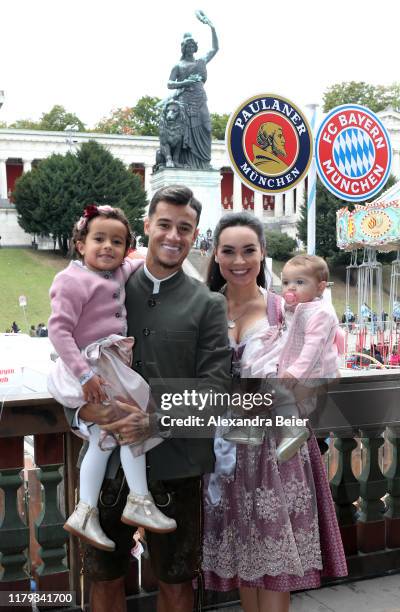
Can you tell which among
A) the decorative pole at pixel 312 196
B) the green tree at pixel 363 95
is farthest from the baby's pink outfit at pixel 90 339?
the green tree at pixel 363 95

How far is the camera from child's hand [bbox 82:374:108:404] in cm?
264

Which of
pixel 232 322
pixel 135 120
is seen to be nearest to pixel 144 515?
pixel 232 322

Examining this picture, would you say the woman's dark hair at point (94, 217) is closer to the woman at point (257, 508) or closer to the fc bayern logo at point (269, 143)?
the woman at point (257, 508)

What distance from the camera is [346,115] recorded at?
25.5 ft

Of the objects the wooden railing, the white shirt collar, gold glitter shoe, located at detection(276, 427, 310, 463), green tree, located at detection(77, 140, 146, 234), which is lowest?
the wooden railing

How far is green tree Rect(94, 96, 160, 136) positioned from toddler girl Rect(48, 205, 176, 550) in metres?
71.9

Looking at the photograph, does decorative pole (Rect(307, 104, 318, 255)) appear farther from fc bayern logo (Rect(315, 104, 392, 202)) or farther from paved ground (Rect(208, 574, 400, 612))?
paved ground (Rect(208, 574, 400, 612))

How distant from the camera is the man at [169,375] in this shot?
2732 millimetres

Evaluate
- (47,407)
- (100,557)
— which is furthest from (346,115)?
(100,557)

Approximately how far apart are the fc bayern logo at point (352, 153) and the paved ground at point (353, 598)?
4666mm

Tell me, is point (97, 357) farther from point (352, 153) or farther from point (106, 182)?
point (106, 182)

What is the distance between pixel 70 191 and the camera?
50750 mm

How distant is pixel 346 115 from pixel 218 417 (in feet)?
18.9

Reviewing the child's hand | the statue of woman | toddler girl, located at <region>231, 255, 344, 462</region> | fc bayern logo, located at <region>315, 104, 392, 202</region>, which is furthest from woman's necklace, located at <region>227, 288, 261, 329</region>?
the statue of woman
